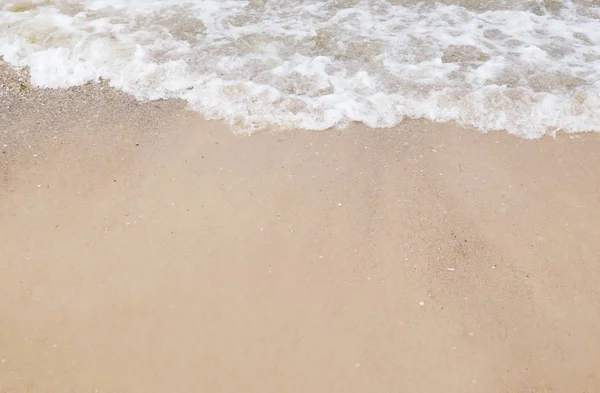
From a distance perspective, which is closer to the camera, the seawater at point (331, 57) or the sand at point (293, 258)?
the sand at point (293, 258)

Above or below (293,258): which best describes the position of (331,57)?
above

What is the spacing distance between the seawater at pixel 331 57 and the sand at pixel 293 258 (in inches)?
11.0

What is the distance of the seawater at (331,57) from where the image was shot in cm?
376

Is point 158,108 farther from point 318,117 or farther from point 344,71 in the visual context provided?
point 344,71

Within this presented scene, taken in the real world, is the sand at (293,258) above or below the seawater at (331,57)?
below

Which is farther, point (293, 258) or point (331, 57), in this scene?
point (331, 57)

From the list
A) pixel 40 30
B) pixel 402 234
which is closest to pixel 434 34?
pixel 402 234

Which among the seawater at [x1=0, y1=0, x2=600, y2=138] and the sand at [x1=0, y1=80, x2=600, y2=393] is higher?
the seawater at [x1=0, y1=0, x2=600, y2=138]

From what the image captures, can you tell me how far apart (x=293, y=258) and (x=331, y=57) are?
2250 mm

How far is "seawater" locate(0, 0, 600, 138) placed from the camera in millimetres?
3756

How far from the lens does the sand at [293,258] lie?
2332 millimetres

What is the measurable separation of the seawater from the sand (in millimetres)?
278

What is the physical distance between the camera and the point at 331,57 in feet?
14.5

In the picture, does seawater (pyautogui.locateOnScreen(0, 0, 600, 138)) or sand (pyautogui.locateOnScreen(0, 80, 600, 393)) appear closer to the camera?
sand (pyautogui.locateOnScreen(0, 80, 600, 393))
